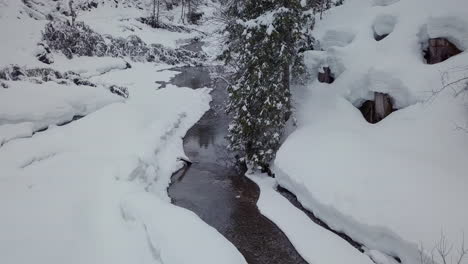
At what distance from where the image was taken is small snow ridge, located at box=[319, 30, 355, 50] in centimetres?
1569

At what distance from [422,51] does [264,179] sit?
22.8ft

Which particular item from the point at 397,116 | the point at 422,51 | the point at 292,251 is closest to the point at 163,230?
the point at 292,251

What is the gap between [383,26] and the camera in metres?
14.6

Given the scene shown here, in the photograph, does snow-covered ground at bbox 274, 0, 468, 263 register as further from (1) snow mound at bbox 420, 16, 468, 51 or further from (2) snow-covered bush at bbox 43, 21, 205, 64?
(2) snow-covered bush at bbox 43, 21, 205, 64

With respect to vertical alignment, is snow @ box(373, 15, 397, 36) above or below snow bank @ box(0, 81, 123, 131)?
above

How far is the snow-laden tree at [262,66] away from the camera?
41.3ft

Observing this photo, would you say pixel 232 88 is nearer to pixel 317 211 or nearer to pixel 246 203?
pixel 246 203

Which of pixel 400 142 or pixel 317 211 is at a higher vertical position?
pixel 400 142

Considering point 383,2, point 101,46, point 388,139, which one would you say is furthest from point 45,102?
point 101,46

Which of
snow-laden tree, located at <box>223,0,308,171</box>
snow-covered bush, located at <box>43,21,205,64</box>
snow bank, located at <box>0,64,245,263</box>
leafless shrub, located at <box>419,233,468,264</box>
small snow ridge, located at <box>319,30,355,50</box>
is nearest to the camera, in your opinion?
leafless shrub, located at <box>419,233,468,264</box>

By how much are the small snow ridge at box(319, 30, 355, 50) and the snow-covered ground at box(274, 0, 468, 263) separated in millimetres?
48

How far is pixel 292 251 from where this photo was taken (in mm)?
9586

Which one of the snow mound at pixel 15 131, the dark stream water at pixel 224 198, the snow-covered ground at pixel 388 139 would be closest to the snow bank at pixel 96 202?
the snow mound at pixel 15 131

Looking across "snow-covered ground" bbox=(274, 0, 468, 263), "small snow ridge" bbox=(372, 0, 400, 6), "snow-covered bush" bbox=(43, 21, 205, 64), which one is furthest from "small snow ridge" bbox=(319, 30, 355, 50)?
"snow-covered bush" bbox=(43, 21, 205, 64)
